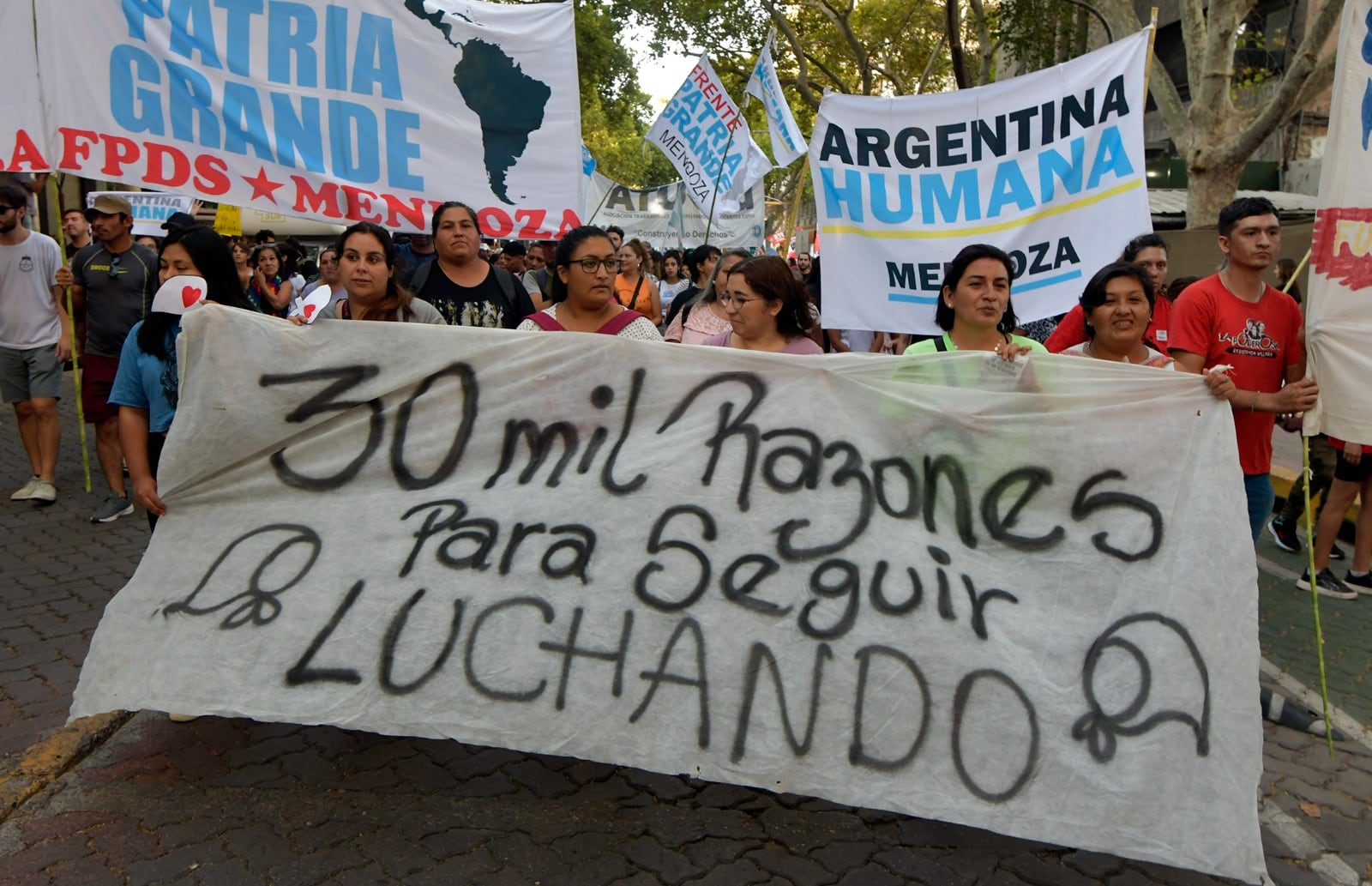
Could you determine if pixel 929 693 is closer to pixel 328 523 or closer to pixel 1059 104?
pixel 328 523

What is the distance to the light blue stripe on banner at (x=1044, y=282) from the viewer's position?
4.72 m

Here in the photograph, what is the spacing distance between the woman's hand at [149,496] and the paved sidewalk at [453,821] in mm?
785

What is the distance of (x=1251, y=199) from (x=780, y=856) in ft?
9.86

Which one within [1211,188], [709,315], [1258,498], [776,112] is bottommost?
[1258,498]

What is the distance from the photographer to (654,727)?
9.91 ft

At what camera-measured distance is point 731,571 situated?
310 centimetres

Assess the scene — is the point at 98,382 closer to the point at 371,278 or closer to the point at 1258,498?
the point at 371,278

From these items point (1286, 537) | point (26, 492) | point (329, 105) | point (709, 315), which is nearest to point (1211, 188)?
point (1286, 537)

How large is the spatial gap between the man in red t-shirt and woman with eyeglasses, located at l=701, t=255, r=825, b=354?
4.81ft

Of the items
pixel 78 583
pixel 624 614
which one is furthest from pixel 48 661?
pixel 624 614

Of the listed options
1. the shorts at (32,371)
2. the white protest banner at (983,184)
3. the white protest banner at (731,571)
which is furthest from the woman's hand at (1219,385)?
the shorts at (32,371)

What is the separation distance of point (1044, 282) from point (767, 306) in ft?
4.40

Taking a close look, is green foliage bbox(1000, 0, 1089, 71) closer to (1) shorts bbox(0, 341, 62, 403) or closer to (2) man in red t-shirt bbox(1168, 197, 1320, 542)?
(2) man in red t-shirt bbox(1168, 197, 1320, 542)

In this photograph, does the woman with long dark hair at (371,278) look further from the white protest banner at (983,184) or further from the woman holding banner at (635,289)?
the woman holding banner at (635,289)
